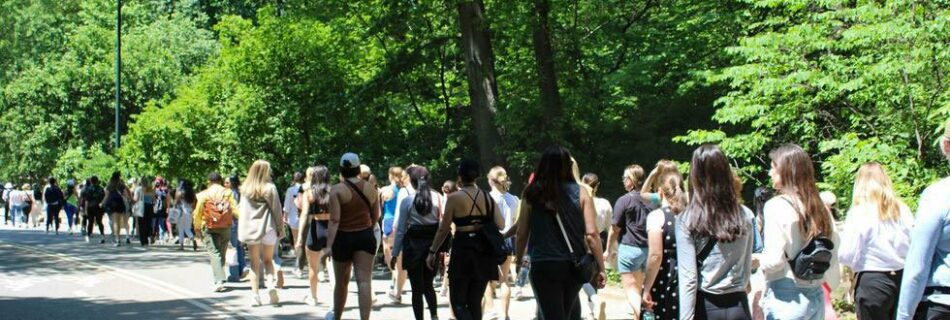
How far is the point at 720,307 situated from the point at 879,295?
1.64m

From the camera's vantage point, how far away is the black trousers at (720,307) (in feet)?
18.0

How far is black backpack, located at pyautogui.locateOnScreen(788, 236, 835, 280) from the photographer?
5.32 metres

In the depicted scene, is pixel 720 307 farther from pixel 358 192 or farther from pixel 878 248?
pixel 358 192

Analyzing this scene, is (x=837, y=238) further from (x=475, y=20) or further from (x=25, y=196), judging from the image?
(x=25, y=196)

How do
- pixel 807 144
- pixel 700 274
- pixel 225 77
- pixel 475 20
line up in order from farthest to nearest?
pixel 225 77, pixel 475 20, pixel 807 144, pixel 700 274

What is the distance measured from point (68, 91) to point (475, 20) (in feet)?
97.1

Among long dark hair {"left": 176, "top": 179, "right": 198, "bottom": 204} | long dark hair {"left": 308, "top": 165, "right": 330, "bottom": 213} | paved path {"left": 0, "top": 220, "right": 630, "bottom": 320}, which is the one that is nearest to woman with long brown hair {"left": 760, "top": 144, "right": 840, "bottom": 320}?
long dark hair {"left": 308, "top": 165, "right": 330, "bottom": 213}

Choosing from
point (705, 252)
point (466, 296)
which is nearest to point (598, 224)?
point (466, 296)

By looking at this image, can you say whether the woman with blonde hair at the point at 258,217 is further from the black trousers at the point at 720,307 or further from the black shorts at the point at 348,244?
the black trousers at the point at 720,307

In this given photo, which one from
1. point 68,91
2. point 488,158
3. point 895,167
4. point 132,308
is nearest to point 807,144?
point 895,167

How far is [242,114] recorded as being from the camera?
24.5m

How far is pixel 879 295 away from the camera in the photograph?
6578 mm

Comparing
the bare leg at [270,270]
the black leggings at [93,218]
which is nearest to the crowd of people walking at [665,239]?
the bare leg at [270,270]

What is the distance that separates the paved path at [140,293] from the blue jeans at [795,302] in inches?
258
